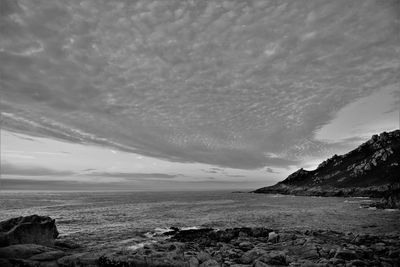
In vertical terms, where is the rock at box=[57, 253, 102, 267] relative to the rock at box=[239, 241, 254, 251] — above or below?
above

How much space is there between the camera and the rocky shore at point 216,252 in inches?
914

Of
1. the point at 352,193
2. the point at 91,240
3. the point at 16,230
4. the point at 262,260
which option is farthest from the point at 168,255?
the point at 352,193

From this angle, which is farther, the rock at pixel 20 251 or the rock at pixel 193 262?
the rock at pixel 20 251

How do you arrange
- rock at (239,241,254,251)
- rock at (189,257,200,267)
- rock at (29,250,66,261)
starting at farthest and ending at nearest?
rock at (239,241,254,251), rock at (29,250,66,261), rock at (189,257,200,267)

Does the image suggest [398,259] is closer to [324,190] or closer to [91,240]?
[91,240]

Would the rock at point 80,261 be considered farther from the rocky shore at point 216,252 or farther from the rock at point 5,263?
the rock at point 5,263

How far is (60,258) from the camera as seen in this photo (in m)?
24.4

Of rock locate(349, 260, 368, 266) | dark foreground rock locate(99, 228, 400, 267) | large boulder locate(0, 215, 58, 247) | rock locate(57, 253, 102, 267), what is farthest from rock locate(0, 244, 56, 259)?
rock locate(349, 260, 368, 266)

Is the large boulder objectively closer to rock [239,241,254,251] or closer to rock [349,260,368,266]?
rock [239,241,254,251]

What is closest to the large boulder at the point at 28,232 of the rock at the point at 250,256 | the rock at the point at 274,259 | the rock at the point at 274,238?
the rock at the point at 250,256

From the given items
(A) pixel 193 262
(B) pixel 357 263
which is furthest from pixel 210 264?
(B) pixel 357 263

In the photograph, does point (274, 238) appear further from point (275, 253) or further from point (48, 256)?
point (48, 256)

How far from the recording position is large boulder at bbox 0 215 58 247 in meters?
30.2

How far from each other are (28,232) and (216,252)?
879 inches
